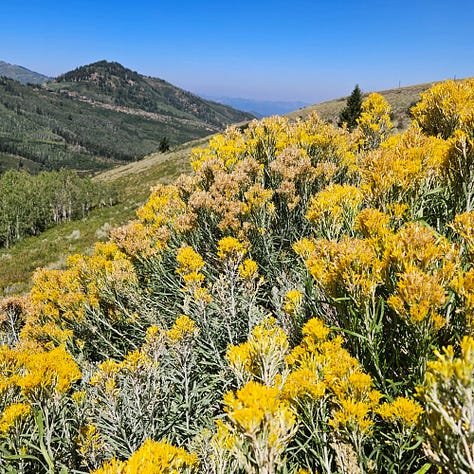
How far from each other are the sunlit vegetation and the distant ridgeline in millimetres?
61062

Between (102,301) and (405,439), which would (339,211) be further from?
(102,301)

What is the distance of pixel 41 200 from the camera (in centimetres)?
6394

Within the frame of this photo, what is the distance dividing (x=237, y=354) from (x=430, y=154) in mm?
2484

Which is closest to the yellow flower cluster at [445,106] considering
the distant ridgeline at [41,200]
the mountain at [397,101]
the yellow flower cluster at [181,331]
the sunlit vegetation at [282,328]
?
the sunlit vegetation at [282,328]

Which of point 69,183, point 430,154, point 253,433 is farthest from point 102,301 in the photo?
point 69,183

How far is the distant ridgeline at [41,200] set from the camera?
5769cm

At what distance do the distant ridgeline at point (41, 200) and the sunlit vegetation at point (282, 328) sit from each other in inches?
2404

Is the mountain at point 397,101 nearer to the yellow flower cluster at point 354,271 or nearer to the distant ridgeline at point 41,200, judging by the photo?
the yellow flower cluster at point 354,271

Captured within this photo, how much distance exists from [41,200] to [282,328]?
238 ft

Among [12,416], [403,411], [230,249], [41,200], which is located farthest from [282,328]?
[41,200]

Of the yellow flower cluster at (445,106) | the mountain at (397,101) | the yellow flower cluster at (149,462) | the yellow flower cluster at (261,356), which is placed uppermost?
the mountain at (397,101)

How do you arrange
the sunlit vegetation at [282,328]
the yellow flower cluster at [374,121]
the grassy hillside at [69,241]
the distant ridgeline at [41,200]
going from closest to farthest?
the sunlit vegetation at [282,328]
the yellow flower cluster at [374,121]
the grassy hillside at [69,241]
the distant ridgeline at [41,200]

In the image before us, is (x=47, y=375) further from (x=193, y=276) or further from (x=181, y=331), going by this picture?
(x=193, y=276)

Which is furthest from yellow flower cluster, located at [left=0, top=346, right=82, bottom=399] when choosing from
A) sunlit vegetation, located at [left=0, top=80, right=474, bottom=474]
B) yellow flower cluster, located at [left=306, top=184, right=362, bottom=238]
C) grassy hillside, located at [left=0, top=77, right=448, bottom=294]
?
grassy hillside, located at [left=0, top=77, right=448, bottom=294]
